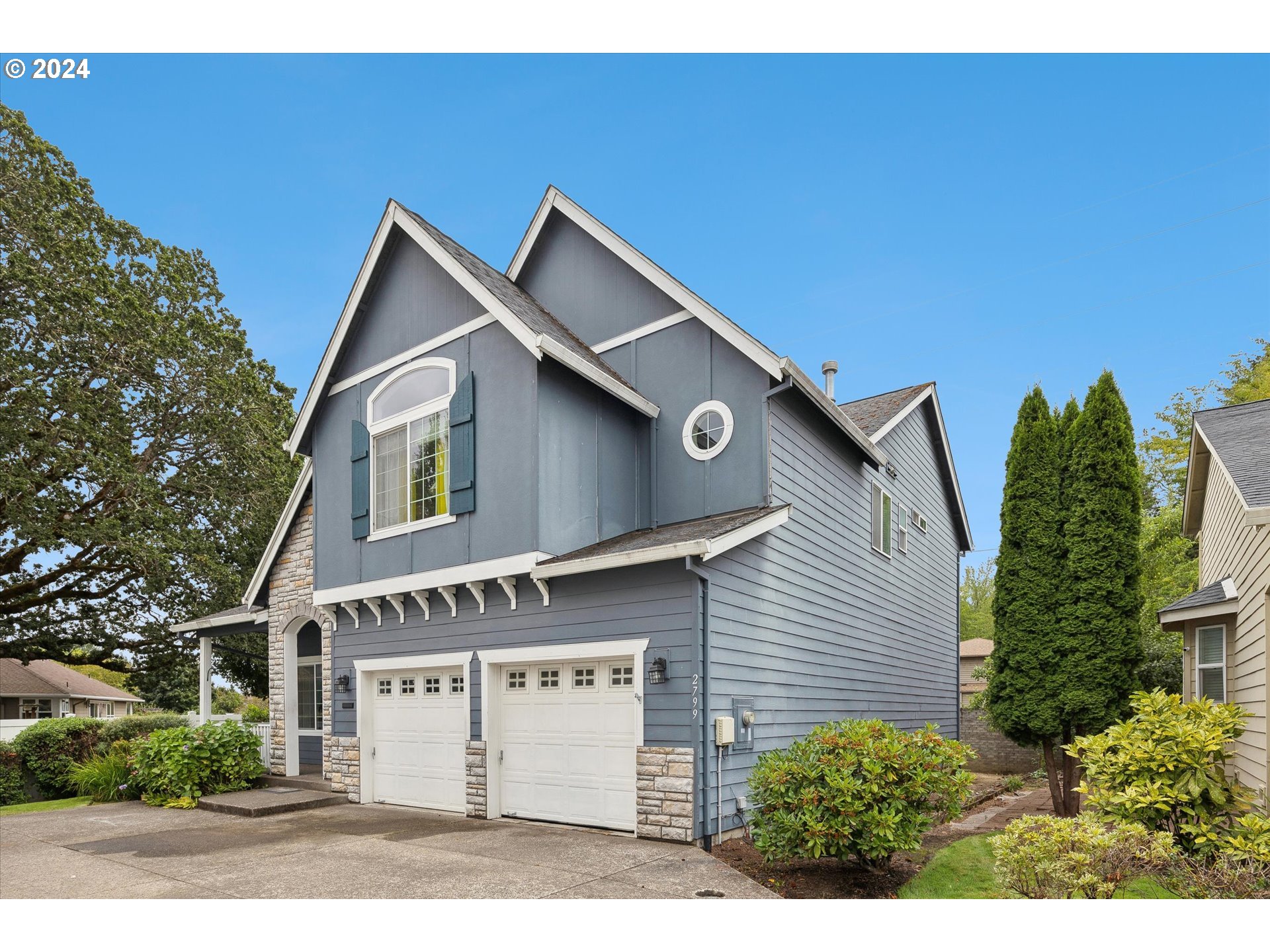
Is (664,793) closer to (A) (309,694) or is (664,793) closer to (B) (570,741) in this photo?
(B) (570,741)

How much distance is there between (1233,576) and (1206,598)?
404 millimetres

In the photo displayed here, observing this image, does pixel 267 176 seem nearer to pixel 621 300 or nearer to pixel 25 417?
pixel 25 417

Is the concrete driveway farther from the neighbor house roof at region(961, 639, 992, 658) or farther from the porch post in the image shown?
the neighbor house roof at region(961, 639, 992, 658)

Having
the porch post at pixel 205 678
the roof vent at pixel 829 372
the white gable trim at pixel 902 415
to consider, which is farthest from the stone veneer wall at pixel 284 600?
the white gable trim at pixel 902 415

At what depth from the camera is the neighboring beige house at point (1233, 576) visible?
8.58 meters

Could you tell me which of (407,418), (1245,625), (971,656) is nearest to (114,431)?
(407,418)

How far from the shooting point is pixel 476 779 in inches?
423

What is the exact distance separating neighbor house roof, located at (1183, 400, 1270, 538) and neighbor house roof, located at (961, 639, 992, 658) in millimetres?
15744

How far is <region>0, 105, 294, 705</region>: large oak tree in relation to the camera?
64.4ft

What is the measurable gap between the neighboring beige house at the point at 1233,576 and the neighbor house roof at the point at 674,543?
444 cm

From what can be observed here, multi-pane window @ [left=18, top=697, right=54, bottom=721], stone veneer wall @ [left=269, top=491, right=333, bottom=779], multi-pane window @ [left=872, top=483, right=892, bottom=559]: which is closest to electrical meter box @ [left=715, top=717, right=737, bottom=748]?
multi-pane window @ [left=872, top=483, right=892, bottom=559]

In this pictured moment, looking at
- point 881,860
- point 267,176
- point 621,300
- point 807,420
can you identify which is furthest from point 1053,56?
point 267,176

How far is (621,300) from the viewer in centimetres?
1211
